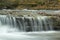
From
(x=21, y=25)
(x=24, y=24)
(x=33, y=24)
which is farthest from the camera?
(x=33, y=24)

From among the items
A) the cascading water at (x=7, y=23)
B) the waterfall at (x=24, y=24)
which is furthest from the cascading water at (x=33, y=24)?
the cascading water at (x=7, y=23)

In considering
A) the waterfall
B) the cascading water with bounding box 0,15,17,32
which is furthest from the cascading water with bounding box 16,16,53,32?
the cascading water with bounding box 0,15,17,32

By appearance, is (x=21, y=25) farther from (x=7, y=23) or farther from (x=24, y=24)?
(x=7, y=23)

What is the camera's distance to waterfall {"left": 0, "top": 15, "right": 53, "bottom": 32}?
1495 centimetres

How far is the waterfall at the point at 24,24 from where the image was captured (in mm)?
14945

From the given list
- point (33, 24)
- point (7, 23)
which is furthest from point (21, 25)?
point (7, 23)

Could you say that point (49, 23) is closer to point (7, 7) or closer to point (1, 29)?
point (1, 29)

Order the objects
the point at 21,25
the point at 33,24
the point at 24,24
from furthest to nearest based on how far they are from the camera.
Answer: the point at 33,24, the point at 21,25, the point at 24,24

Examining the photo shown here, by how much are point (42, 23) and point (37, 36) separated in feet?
8.17

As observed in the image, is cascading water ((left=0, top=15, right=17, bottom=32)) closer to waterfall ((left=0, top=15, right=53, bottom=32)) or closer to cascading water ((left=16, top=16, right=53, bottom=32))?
waterfall ((left=0, top=15, right=53, bottom=32))

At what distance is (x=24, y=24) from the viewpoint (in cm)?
1501

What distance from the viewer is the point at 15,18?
49.8 ft

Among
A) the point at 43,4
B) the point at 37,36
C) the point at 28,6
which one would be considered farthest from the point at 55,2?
the point at 37,36

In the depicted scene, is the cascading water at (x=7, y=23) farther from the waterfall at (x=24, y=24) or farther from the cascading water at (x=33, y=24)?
the cascading water at (x=33, y=24)
